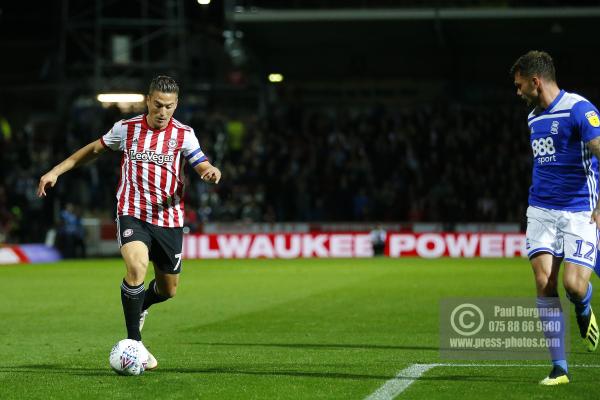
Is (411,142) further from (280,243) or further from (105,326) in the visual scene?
(105,326)

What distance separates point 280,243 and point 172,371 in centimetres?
2283

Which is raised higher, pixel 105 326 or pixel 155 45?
pixel 155 45

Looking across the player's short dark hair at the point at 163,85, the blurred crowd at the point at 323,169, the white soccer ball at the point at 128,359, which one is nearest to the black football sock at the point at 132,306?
the white soccer ball at the point at 128,359

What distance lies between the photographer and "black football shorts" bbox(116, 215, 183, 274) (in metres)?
9.14

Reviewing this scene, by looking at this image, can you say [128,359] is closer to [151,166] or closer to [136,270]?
[136,270]

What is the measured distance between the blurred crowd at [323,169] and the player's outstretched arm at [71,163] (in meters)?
23.0

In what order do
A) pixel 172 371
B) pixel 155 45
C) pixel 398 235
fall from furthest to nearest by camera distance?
1. pixel 155 45
2. pixel 398 235
3. pixel 172 371

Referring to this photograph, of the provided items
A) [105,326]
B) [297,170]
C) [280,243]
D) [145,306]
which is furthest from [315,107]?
[145,306]

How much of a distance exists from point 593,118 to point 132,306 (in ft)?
12.9

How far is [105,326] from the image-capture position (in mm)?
13172

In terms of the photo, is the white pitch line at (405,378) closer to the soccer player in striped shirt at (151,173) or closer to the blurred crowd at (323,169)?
the soccer player in striped shirt at (151,173)

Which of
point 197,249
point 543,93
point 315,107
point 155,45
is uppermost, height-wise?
point 155,45

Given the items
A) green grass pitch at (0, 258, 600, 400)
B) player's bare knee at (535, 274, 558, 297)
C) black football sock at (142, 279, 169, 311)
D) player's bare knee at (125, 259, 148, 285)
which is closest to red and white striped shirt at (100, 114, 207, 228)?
player's bare knee at (125, 259, 148, 285)

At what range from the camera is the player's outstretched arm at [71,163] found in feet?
29.7
